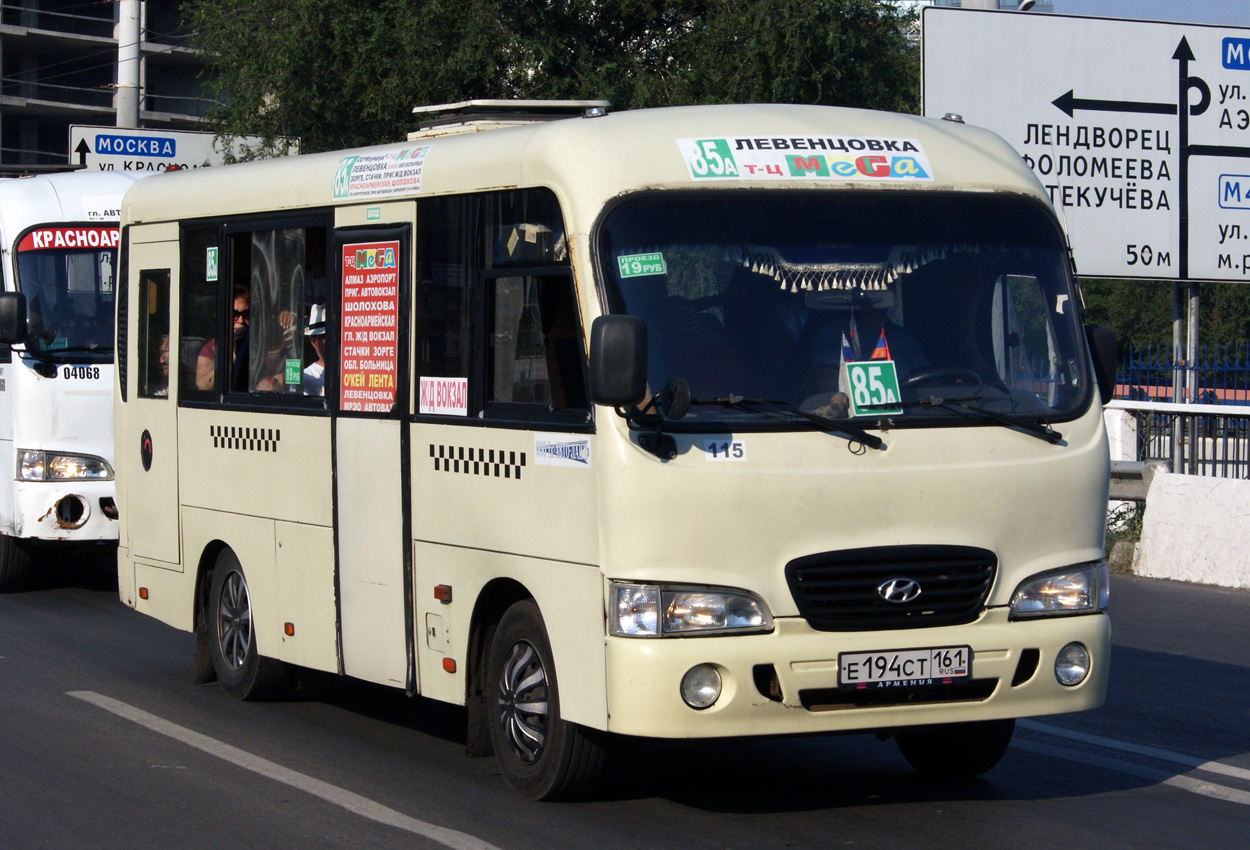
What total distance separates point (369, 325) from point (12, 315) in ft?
17.6

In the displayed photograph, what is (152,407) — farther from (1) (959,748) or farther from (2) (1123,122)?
(2) (1123,122)

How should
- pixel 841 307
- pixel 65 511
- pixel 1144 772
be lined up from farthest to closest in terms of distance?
pixel 65 511
pixel 1144 772
pixel 841 307

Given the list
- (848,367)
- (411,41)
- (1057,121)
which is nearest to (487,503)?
(848,367)

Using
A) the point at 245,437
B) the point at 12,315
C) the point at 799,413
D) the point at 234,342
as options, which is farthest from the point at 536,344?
the point at 12,315

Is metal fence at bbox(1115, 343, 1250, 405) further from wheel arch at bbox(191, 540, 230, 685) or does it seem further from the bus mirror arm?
the bus mirror arm

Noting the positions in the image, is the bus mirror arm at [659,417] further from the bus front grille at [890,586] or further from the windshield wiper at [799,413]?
the bus front grille at [890,586]

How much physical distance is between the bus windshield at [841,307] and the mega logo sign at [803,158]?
0.30 ft

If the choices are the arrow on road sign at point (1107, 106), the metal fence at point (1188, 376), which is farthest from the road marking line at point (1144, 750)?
the arrow on road sign at point (1107, 106)

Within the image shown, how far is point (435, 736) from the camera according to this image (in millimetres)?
8312

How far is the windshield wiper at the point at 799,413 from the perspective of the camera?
20.3ft

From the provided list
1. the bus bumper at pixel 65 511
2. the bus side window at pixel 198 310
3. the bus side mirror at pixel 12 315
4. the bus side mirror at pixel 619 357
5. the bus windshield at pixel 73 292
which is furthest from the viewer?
the bus windshield at pixel 73 292

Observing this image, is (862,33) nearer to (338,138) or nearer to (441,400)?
(338,138)

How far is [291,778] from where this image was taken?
7312 mm

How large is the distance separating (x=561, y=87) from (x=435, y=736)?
16.8 meters
